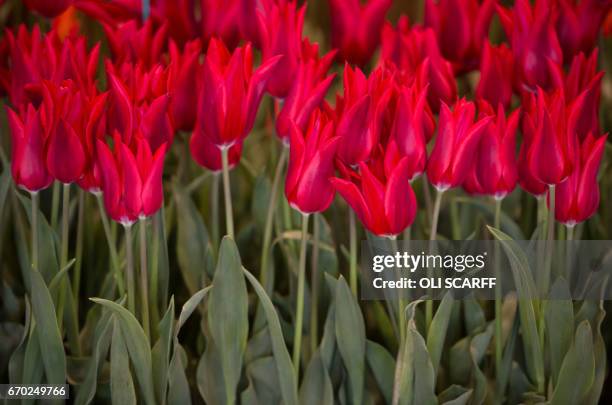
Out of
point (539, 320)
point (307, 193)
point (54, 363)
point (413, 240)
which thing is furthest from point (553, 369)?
point (54, 363)

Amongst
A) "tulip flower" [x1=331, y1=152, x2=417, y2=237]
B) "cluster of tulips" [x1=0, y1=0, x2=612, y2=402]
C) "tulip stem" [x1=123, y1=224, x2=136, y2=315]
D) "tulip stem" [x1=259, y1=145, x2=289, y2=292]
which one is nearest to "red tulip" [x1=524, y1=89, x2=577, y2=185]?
"cluster of tulips" [x1=0, y1=0, x2=612, y2=402]

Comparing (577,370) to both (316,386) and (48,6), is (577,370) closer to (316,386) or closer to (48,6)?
(316,386)

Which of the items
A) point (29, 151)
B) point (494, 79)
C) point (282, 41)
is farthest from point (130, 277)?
point (494, 79)

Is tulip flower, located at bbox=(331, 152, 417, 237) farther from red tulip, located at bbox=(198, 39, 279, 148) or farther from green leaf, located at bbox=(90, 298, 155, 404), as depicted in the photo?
green leaf, located at bbox=(90, 298, 155, 404)

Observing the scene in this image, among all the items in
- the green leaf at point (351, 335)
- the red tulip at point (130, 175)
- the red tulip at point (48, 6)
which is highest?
the red tulip at point (48, 6)

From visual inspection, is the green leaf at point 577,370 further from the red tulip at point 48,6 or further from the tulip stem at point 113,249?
the red tulip at point 48,6

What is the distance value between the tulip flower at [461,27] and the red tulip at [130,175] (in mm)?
272

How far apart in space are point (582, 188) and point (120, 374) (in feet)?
1.36

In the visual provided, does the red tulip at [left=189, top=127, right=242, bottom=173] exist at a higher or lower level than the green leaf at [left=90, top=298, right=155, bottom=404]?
higher

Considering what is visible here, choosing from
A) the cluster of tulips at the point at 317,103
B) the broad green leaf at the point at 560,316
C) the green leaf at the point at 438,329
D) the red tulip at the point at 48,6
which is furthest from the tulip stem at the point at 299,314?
the red tulip at the point at 48,6

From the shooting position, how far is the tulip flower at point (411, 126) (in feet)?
1.99

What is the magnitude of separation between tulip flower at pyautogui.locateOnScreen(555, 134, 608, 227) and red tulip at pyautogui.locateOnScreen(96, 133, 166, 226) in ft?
1.10

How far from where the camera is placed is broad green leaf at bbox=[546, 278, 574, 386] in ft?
2.14

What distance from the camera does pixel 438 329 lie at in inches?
25.3
